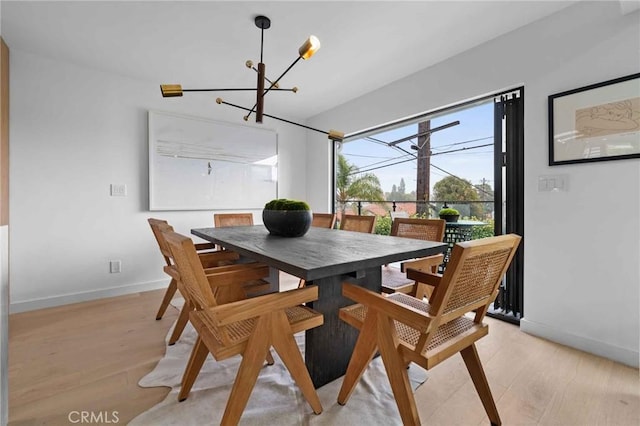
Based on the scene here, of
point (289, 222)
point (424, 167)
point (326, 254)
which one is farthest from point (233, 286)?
point (424, 167)

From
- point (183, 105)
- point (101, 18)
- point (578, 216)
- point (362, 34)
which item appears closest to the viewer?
point (578, 216)

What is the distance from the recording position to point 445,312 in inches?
39.7

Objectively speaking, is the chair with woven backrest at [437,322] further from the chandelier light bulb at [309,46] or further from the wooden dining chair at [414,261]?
the chandelier light bulb at [309,46]

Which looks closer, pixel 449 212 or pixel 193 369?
pixel 193 369

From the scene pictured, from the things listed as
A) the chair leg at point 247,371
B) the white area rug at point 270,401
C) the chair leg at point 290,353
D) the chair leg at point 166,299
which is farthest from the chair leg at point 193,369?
the chair leg at point 166,299

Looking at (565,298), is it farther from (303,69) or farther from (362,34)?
(303,69)

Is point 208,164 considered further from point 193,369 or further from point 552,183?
point 552,183

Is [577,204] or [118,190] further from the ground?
[118,190]

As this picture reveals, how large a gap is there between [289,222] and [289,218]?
3cm

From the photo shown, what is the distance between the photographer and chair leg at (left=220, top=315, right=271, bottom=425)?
112 centimetres

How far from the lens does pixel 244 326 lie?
4.14ft

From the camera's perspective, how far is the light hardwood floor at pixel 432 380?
4.41 feet

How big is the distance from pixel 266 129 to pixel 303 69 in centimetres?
136

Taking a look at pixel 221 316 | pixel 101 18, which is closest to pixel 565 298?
pixel 221 316
